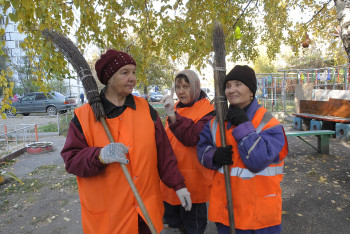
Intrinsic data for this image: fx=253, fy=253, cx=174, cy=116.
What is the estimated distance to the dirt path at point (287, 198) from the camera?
3.42 metres

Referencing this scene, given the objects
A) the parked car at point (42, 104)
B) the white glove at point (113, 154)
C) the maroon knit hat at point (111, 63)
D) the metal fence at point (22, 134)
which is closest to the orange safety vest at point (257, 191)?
the white glove at point (113, 154)

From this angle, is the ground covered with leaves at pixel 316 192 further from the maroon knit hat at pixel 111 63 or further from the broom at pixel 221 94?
the maroon knit hat at pixel 111 63

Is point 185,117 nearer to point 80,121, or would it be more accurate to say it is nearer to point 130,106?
point 130,106

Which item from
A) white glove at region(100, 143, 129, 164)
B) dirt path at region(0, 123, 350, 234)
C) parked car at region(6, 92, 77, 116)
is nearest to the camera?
white glove at region(100, 143, 129, 164)

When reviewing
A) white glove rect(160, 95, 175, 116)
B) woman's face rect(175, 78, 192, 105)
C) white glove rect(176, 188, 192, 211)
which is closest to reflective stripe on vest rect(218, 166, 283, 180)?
white glove rect(176, 188, 192, 211)

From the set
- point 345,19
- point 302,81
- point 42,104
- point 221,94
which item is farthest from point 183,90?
point 42,104

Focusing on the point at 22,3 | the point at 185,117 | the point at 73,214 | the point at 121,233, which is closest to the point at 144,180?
the point at 121,233

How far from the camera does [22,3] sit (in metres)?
2.31

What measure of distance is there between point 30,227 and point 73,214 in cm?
58

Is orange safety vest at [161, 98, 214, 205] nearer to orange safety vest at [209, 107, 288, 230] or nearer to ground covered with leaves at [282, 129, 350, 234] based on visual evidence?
orange safety vest at [209, 107, 288, 230]

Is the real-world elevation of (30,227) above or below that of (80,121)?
below

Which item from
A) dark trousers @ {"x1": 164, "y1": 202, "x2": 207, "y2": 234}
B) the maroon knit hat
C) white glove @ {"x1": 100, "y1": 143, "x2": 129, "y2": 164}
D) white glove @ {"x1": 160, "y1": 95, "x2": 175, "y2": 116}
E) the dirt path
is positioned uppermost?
the maroon knit hat

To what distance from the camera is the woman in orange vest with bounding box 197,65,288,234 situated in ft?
5.36

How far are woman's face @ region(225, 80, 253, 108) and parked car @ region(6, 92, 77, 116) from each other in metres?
Answer: 16.1
